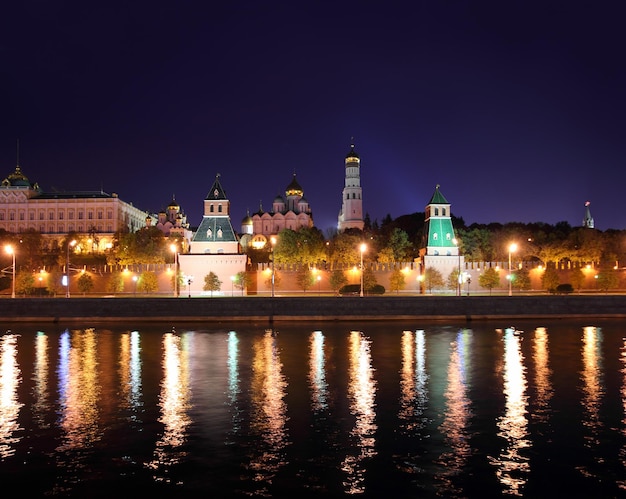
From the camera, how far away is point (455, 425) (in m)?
17.0

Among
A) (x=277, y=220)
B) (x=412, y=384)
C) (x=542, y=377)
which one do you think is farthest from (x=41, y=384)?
(x=277, y=220)

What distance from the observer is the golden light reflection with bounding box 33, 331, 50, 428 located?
59.6 feet

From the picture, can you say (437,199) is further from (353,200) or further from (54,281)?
(353,200)

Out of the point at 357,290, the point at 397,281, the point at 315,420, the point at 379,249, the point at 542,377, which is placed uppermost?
the point at 379,249

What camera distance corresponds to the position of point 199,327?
4222 centimetres

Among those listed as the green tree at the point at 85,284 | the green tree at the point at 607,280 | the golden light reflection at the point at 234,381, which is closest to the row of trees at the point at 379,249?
the green tree at the point at 607,280

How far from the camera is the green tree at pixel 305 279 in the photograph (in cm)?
6888

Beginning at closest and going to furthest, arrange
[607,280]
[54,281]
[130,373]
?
[130,373], [607,280], [54,281]

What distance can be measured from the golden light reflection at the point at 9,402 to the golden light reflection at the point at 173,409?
3.46 meters

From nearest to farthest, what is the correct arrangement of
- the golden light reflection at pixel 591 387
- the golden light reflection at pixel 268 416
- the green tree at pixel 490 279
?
the golden light reflection at pixel 268 416, the golden light reflection at pixel 591 387, the green tree at pixel 490 279

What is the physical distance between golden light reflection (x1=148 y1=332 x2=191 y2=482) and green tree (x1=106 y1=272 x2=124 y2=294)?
129 feet

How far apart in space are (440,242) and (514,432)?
2221 inches

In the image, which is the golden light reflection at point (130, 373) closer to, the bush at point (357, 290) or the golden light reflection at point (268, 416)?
the golden light reflection at point (268, 416)

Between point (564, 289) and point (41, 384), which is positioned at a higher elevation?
point (564, 289)
